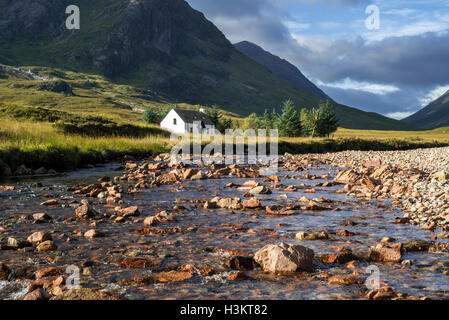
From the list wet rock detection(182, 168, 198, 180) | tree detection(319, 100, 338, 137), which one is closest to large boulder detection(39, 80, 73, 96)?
tree detection(319, 100, 338, 137)

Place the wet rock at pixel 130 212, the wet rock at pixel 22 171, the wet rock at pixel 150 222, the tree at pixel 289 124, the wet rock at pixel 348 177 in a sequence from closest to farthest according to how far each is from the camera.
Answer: the wet rock at pixel 150 222, the wet rock at pixel 130 212, the wet rock at pixel 22 171, the wet rock at pixel 348 177, the tree at pixel 289 124

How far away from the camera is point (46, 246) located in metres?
6.66

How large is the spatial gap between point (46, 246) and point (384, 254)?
6.38 metres

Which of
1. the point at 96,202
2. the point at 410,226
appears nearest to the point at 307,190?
the point at 410,226

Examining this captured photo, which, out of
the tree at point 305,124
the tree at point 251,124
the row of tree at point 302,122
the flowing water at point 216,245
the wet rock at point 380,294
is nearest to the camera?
the wet rock at point 380,294

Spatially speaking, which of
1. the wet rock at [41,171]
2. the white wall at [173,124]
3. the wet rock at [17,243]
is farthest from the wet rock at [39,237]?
the white wall at [173,124]

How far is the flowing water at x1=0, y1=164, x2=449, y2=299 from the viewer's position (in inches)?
203

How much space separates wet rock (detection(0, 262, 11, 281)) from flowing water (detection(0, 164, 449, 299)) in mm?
187

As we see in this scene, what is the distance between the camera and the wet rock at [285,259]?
229 inches

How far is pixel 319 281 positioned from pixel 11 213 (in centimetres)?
849

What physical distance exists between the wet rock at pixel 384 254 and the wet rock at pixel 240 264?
2.29m

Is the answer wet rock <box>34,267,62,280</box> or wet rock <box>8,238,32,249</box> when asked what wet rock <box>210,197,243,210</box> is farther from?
wet rock <box>34,267,62,280</box>

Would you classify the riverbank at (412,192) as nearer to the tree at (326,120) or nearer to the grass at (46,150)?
the grass at (46,150)

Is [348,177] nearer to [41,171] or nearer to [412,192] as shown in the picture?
[412,192]
